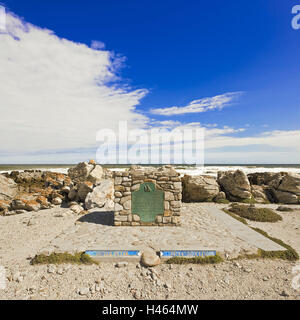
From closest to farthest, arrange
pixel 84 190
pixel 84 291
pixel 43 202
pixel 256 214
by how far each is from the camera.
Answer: pixel 84 291 < pixel 256 214 < pixel 43 202 < pixel 84 190

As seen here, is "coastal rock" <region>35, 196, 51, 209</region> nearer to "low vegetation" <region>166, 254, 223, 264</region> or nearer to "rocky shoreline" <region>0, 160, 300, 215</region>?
"rocky shoreline" <region>0, 160, 300, 215</region>

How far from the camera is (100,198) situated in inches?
449

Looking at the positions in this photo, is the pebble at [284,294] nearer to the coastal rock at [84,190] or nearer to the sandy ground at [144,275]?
the sandy ground at [144,275]

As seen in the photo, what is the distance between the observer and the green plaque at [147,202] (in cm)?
775

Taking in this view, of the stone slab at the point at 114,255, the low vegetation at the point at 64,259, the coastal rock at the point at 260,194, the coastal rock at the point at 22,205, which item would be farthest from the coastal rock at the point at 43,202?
the coastal rock at the point at 260,194

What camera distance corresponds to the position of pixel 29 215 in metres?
11.0

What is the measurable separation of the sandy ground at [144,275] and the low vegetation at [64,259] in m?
0.16

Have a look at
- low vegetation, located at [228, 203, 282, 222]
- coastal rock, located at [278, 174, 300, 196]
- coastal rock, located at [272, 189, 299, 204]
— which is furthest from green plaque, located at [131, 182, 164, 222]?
coastal rock, located at [278, 174, 300, 196]

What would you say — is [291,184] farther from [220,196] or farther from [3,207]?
[3,207]

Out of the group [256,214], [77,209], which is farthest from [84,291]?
[256,214]

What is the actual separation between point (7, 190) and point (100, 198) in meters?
8.61

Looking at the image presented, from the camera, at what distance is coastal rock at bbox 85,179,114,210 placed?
1123 centimetres

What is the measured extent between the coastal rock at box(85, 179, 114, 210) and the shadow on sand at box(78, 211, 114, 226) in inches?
45.0
